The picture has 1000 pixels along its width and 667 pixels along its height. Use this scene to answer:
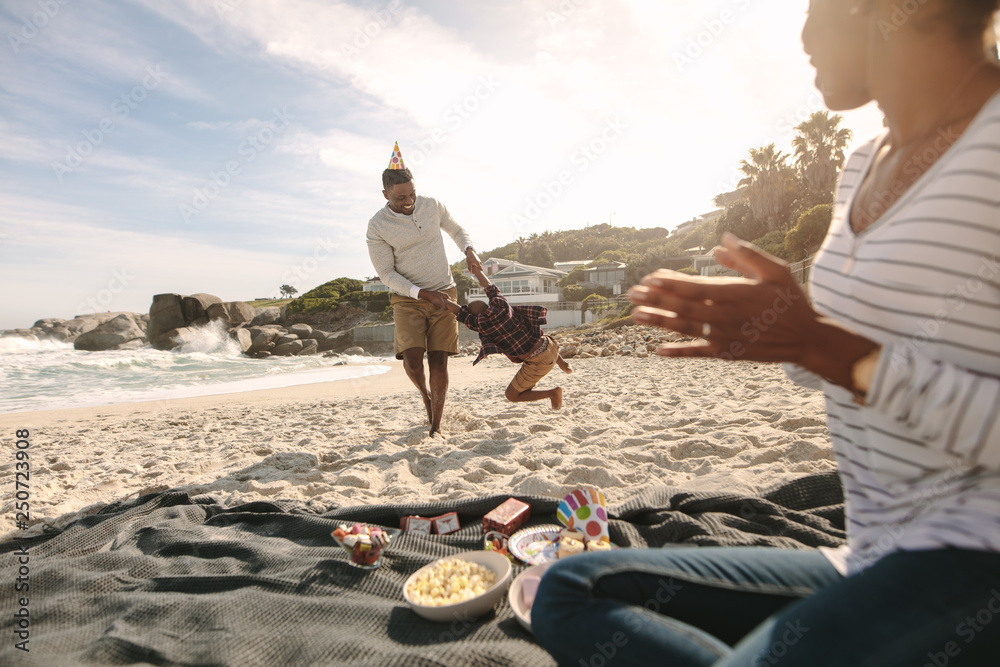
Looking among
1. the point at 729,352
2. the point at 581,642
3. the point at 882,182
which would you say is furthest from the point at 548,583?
the point at 882,182

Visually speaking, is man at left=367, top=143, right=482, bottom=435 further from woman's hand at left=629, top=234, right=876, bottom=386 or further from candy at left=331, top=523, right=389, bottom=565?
woman's hand at left=629, top=234, right=876, bottom=386

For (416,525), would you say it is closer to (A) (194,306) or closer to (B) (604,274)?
(A) (194,306)

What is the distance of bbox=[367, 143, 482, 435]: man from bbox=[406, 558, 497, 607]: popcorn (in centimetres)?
302

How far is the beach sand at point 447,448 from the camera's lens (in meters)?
3.77

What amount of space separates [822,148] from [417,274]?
30064 millimetres

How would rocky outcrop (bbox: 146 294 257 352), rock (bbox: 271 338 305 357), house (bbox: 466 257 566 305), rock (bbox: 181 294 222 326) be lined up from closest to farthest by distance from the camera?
rock (bbox: 271 338 305 357), rocky outcrop (bbox: 146 294 257 352), rock (bbox: 181 294 222 326), house (bbox: 466 257 566 305)

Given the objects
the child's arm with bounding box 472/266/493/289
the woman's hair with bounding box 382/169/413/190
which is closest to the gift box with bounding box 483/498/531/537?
the child's arm with bounding box 472/266/493/289

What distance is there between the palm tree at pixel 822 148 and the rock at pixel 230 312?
111ft

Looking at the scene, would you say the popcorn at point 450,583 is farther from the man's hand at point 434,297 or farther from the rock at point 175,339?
the rock at point 175,339

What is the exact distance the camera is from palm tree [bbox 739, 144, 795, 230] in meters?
28.4

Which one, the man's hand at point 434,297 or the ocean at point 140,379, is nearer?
the man's hand at point 434,297

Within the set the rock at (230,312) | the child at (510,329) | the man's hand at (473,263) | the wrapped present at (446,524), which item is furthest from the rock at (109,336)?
the wrapped present at (446,524)

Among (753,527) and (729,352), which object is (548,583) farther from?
(753,527)

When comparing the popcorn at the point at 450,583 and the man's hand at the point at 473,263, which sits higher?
the man's hand at the point at 473,263
